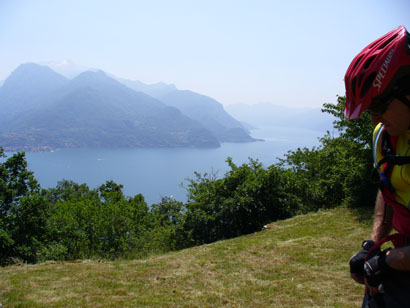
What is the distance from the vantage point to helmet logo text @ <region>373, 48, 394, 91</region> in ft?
5.21

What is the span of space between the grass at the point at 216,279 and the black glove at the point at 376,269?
12.3 ft

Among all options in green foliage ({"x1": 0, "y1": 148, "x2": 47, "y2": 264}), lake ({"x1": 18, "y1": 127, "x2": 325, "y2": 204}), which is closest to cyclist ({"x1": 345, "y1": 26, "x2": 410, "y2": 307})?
green foliage ({"x1": 0, "y1": 148, "x2": 47, "y2": 264})

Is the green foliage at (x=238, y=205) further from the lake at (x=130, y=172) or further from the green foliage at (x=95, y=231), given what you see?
the lake at (x=130, y=172)

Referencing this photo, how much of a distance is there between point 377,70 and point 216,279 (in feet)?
19.0

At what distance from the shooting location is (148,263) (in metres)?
8.12

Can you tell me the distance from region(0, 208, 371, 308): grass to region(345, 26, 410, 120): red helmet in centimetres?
428

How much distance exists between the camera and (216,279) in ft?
20.9

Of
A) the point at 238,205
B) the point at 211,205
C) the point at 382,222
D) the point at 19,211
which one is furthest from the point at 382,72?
the point at 19,211

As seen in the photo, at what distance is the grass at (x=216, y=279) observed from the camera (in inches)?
206

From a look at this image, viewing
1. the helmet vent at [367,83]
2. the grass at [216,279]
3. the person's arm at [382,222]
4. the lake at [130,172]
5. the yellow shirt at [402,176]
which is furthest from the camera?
the lake at [130,172]

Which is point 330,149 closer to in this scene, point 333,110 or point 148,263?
point 333,110

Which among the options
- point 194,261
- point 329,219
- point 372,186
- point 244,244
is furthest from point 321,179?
point 194,261

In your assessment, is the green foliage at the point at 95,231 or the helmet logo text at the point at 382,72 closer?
the helmet logo text at the point at 382,72

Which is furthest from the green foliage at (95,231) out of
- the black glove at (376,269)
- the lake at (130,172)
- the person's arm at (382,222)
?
the lake at (130,172)
